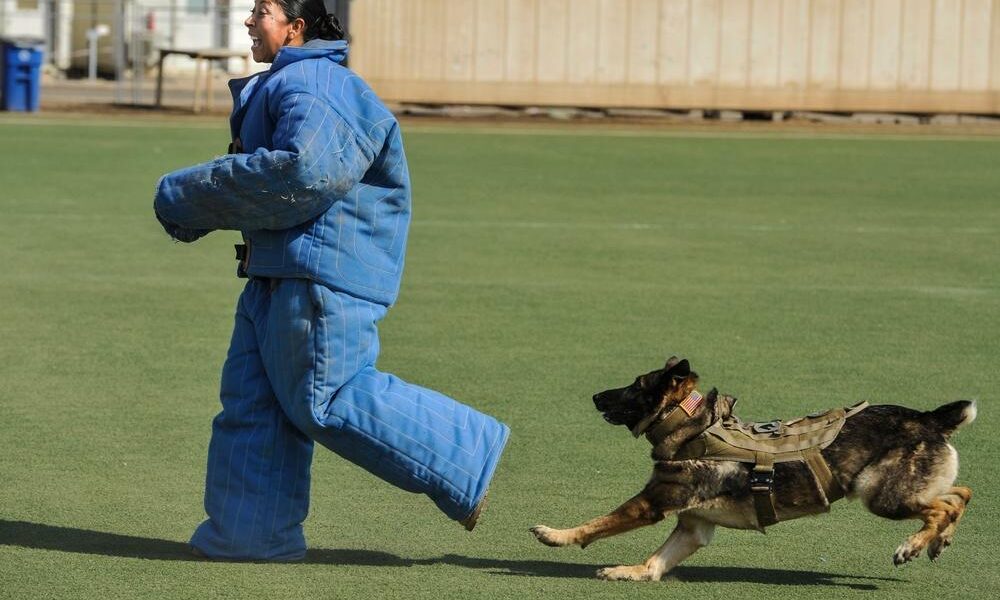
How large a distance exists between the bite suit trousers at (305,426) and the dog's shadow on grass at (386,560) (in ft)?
0.53

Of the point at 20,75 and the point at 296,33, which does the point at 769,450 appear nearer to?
the point at 296,33

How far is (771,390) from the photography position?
24.9 ft

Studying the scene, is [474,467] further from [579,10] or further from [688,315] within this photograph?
[579,10]

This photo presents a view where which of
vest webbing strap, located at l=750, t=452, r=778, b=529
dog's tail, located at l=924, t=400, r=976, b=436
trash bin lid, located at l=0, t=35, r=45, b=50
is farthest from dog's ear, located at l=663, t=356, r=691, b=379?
trash bin lid, located at l=0, t=35, r=45, b=50

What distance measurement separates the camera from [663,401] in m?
4.88

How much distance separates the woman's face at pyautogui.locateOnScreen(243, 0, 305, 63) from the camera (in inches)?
192

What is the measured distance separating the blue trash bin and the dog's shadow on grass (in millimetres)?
20321

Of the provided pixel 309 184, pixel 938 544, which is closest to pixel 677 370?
pixel 938 544

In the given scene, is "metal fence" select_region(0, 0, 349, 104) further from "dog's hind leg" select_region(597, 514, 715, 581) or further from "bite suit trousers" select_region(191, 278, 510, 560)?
"dog's hind leg" select_region(597, 514, 715, 581)

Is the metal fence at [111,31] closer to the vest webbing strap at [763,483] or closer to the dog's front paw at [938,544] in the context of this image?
the vest webbing strap at [763,483]

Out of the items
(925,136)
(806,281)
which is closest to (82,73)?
(925,136)

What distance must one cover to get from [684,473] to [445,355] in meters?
3.65

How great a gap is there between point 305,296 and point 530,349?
12.7 ft

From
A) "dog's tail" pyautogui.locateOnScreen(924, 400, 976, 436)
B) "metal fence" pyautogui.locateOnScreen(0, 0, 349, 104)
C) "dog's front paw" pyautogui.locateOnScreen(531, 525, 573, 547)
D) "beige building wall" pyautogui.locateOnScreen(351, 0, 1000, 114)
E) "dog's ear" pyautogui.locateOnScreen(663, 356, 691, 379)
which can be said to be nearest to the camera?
"dog's tail" pyautogui.locateOnScreen(924, 400, 976, 436)
